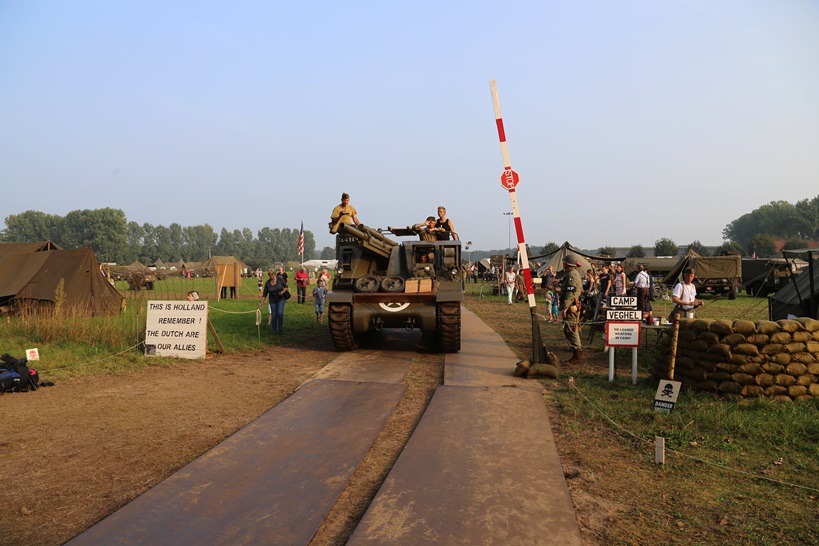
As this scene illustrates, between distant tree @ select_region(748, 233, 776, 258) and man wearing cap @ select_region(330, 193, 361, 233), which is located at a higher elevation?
distant tree @ select_region(748, 233, 776, 258)

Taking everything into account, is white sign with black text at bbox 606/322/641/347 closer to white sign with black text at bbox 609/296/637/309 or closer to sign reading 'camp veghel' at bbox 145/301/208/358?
white sign with black text at bbox 609/296/637/309

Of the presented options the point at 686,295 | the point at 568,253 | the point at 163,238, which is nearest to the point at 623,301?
the point at 686,295

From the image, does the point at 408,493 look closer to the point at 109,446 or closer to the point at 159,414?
the point at 109,446

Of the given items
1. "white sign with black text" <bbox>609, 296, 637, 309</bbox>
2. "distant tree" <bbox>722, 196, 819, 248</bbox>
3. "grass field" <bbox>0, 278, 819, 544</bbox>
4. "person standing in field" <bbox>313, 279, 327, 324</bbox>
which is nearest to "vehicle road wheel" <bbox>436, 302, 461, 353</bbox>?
"grass field" <bbox>0, 278, 819, 544</bbox>

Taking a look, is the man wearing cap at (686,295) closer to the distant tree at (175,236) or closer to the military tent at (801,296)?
the military tent at (801,296)

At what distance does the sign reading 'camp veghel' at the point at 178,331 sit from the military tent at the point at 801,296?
10551mm

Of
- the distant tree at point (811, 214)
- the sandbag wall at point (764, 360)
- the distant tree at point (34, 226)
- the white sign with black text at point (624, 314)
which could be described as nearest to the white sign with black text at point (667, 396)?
the sandbag wall at point (764, 360)

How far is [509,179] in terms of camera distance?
7.96 meters

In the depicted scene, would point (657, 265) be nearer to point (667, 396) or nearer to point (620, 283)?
point (620, 283)

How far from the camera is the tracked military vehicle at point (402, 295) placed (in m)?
10.2

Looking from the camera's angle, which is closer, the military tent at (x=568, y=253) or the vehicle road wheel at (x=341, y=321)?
the vehicle road wheel at (x=341, y=321)

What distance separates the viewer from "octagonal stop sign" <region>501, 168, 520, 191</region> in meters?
7.91

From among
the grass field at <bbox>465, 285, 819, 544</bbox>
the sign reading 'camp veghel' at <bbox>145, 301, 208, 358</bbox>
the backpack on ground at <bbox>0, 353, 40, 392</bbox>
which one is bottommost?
the grass field at <bbox>465, 285, 819, 544</bbox>

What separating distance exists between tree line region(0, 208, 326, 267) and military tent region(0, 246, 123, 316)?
257ft
